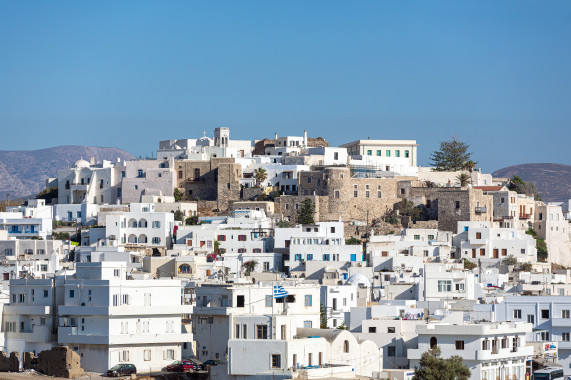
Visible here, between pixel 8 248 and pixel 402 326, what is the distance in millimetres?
29929

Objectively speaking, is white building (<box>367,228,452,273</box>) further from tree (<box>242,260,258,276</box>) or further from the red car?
the red car

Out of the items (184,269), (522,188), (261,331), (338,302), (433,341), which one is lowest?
(433,341)

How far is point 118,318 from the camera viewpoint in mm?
42375

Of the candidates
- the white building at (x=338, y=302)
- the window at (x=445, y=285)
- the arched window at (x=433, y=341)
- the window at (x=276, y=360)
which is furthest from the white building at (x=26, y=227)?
the window at (x=276, y=360)

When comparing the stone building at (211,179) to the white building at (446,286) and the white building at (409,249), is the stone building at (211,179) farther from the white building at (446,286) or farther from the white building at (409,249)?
the white building at (446,286)

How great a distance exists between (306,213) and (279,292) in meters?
31.3

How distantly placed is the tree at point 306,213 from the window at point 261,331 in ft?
111

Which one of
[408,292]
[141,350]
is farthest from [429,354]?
[408,292]

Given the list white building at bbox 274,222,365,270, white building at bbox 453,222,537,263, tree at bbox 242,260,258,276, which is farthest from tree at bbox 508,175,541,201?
tree at bbox 242,260,258,276

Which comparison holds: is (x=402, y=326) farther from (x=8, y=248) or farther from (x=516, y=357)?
(x=8, y=248)

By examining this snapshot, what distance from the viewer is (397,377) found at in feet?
138

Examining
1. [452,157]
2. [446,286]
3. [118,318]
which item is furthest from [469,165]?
[118,318]

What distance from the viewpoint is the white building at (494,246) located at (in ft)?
232

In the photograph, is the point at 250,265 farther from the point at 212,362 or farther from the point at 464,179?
the point at 212,362
